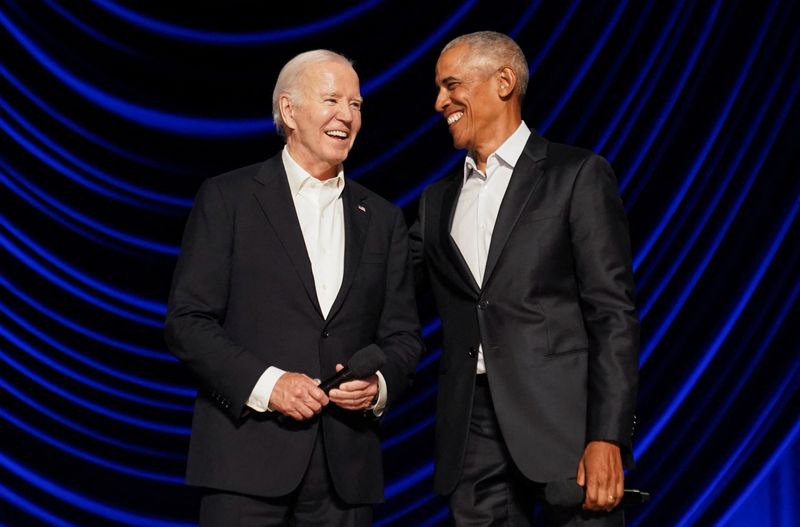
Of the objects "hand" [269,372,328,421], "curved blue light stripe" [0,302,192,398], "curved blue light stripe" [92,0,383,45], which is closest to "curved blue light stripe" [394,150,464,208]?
"curved blue light stripe" [92,0,383,45]

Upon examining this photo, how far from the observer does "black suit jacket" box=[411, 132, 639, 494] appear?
8.09ft

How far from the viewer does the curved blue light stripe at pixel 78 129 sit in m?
3.55

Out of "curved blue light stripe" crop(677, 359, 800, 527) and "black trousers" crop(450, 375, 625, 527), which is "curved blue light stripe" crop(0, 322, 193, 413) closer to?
"black trousers" crop(450, 375, 625, 527)

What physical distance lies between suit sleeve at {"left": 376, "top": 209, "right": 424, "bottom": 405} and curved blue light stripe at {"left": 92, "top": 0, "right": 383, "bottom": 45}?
48.1 inches

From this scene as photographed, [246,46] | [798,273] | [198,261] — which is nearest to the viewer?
[198,261]

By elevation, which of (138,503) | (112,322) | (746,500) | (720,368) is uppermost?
(720,368)

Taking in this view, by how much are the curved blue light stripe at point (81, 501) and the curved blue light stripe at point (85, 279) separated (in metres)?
0.60

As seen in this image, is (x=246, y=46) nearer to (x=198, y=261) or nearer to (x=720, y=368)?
(x=198, y=261)

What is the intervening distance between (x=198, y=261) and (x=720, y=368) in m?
1.85

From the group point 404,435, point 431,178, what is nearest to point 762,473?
point 404,435

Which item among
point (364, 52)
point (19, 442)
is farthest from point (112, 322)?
point (364, 52)

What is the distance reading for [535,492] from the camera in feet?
8.45

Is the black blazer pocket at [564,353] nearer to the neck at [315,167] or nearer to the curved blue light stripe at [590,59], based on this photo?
the neck at [315,167]

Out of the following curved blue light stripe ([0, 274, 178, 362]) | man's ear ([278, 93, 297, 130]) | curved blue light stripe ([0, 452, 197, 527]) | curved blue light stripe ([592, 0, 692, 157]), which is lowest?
curved blue light stripe ([0, 452, 197, 527])
